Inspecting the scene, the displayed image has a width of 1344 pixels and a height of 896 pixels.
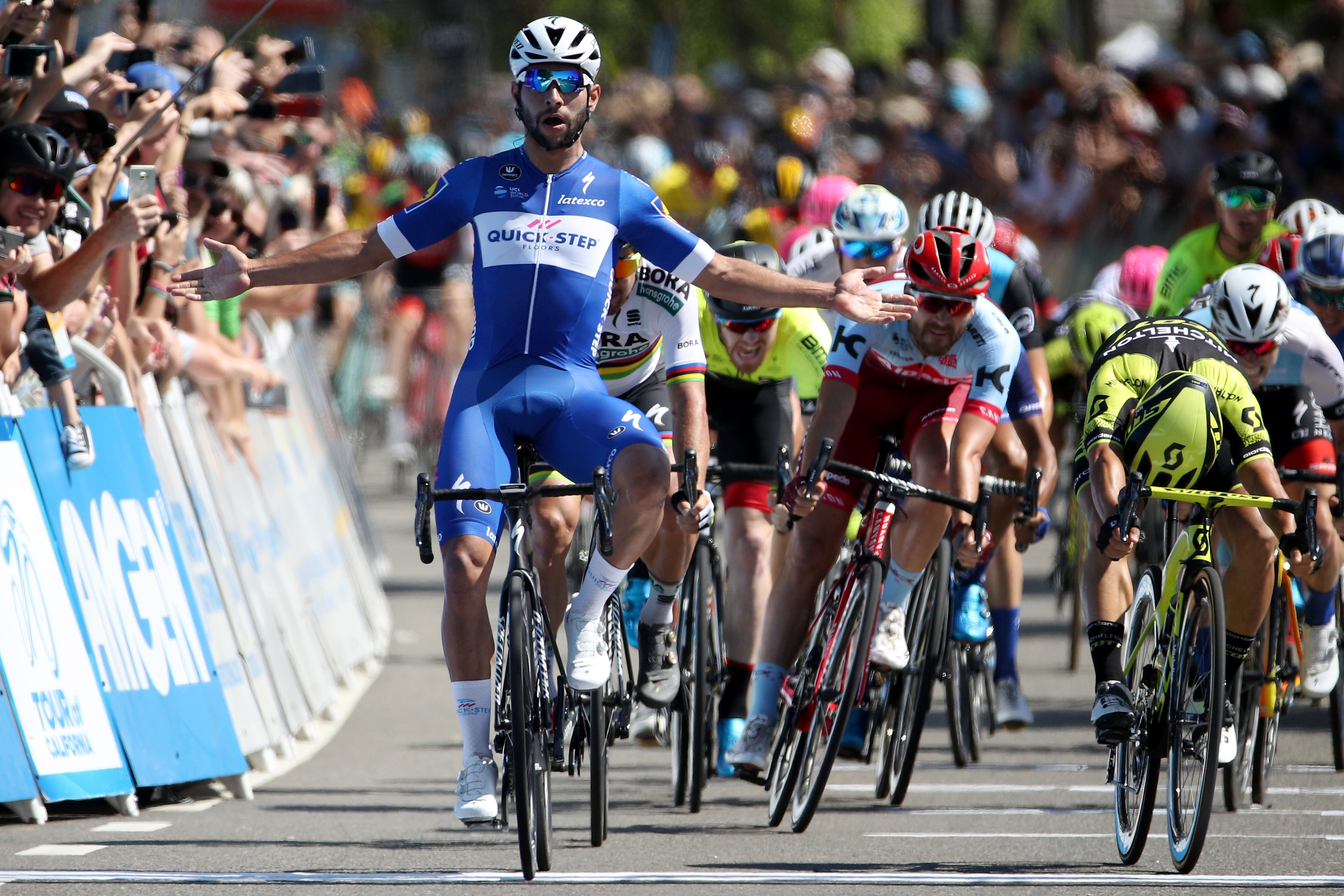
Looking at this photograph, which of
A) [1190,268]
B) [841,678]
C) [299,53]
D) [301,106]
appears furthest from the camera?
[301,106]

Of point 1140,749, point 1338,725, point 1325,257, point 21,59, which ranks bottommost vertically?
point 1338,725

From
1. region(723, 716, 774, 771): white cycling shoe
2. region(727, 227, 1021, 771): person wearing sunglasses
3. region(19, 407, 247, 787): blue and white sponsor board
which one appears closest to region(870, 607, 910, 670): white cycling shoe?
region(727, 227, 1021, 771): person wearing sunglasses

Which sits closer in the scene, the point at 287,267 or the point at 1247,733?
the point at 287,267

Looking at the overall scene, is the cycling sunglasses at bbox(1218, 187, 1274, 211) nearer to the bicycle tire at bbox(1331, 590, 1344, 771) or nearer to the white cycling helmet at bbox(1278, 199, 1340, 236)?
the white cycling helmet at bbox(1278, 199, 1340, 236)

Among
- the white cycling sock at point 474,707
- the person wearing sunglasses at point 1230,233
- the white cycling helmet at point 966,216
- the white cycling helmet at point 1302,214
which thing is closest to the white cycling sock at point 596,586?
the white cycling sock at point 474,707

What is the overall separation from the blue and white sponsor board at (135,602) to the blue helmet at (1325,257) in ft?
17.6

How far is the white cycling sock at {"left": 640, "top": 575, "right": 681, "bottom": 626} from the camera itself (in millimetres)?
8211

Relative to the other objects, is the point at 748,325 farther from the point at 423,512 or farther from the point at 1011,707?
the point at 423,512

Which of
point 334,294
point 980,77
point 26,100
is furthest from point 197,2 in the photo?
point 26,100

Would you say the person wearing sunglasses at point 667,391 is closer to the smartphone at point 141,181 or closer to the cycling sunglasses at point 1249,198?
the smartphone at point 141,181

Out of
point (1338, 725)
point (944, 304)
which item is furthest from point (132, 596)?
point (1338, 725)

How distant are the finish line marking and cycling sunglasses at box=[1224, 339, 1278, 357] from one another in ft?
7.58

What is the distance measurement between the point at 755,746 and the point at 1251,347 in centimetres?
249

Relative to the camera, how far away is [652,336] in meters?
8.53
